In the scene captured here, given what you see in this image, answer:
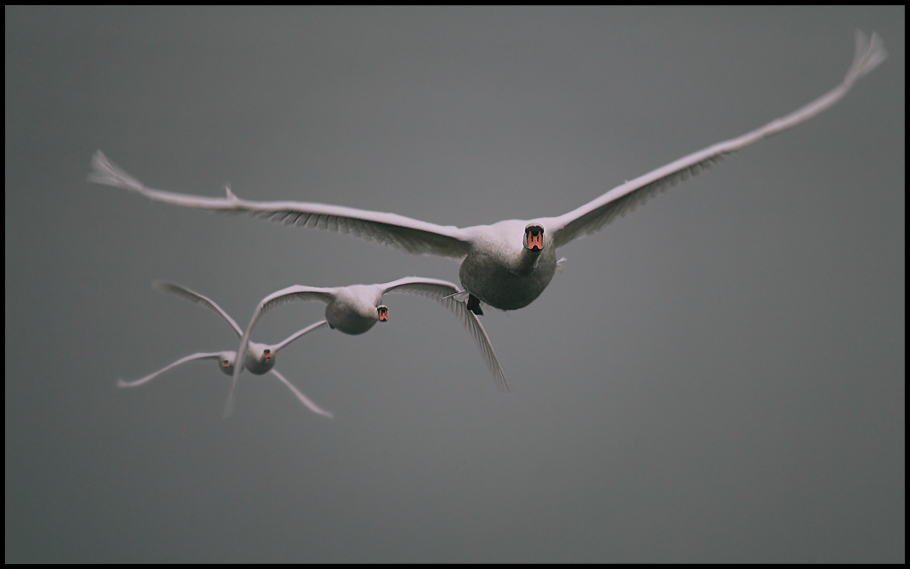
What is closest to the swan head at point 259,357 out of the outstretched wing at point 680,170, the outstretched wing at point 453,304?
the outstretched wing at point 453,304

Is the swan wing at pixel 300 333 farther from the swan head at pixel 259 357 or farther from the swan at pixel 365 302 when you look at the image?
the swan at pixel 365 302

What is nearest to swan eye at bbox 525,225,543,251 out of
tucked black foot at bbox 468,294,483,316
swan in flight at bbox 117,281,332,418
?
tucked black foot at bbox 468,294,483,316

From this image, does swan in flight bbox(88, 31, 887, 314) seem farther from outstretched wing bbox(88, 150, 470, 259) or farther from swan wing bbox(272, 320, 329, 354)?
swan wing bbox(272, 320, 329, 354)

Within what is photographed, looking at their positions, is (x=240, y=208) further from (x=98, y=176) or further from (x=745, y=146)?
(x=745, y=146)

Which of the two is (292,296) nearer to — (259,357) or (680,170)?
(259,357)

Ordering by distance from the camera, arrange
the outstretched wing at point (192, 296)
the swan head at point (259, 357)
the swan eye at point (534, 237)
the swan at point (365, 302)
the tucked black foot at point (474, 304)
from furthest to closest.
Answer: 1. the outstretched wing at point (192, 296)
2. the swan head at point (259, 357)
3. the swan at point (365, 302)
4. the tucked black foot at point (474, 304)
5. the swan eye at point (534, 237)

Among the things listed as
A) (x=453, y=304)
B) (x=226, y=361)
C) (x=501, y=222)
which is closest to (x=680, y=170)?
(x=501, y=222)
